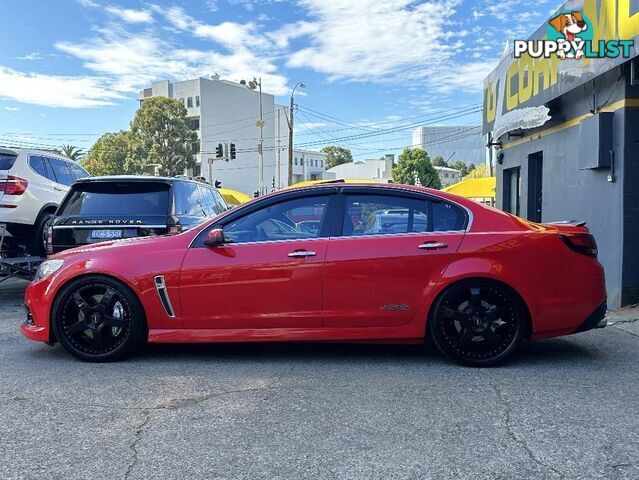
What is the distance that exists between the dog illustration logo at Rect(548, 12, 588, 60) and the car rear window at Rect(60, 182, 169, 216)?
19.2 feet

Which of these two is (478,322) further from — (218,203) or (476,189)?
(476,189)

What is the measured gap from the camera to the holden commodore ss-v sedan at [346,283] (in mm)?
4723

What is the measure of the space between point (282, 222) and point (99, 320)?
5.87ft

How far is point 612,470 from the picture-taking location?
9.85 ft

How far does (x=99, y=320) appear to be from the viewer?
4.95m

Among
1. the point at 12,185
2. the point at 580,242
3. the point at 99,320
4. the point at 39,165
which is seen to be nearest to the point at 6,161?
the point at 12,185

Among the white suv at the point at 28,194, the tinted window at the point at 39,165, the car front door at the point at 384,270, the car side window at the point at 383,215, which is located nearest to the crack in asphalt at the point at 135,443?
the car front door at the point at 384,270

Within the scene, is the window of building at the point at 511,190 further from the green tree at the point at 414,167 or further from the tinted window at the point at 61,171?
the green tree at the point at 414,167

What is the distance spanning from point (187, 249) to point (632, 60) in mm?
5651

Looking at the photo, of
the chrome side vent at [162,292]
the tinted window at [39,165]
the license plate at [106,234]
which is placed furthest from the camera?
the tinted window at [39,165]

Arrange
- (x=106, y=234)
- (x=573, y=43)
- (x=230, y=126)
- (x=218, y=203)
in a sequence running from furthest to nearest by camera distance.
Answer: (x=230, y=126) < (x=218, y=203) < (x=573, y=43) < (x=106, y=234)

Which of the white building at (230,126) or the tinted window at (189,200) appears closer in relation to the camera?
the tinted window at (189,200)

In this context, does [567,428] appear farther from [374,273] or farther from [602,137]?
[602,137]

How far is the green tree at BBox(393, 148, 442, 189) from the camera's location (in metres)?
60.6
